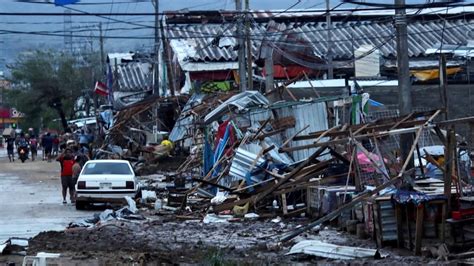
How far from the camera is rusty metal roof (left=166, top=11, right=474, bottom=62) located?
44.7 meters

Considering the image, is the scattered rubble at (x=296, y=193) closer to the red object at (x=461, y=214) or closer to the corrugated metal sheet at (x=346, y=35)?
the red object at (x=461, y=214)

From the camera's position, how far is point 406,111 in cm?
2017

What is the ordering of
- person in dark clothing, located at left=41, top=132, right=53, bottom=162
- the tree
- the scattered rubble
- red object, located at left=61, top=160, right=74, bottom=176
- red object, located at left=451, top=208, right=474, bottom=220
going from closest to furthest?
red object, located at left=451, top=208, right=474, bottom=220 → the scattered rubble → red object, located at left=61, top=160, right=74, bottom=176 → person in dark clothing, located at left=41, top=132, right=53, bottom=162 → the tree

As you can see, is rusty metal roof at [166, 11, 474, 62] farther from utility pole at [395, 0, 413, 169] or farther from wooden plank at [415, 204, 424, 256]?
wooden plank at [415, 204, 424, 256]

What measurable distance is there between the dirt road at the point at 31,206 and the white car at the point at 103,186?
0.54 meters

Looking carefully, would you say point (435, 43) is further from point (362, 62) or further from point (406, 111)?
point (406, 111)

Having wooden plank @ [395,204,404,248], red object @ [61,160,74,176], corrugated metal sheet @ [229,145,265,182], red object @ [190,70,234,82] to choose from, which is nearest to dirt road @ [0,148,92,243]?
red object @ [61,160,74,176]

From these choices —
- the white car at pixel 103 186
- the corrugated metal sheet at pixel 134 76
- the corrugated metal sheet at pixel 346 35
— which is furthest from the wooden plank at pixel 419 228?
the corrugated metal sheet at pixel 134 76

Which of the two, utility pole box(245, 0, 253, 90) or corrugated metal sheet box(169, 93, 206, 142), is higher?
utility pole box(245, 0, 253, 90)

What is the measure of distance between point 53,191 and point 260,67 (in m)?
12.3

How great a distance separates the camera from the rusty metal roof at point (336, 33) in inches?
1761

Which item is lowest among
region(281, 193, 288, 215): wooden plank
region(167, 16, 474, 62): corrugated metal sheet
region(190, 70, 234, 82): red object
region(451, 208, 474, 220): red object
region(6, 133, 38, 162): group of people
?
region(6, 133, 38, 162): group of people

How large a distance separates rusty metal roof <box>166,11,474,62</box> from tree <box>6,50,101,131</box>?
35.9 meters

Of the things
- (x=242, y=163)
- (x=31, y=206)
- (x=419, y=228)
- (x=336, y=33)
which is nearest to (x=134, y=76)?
(x=336, y=33)
